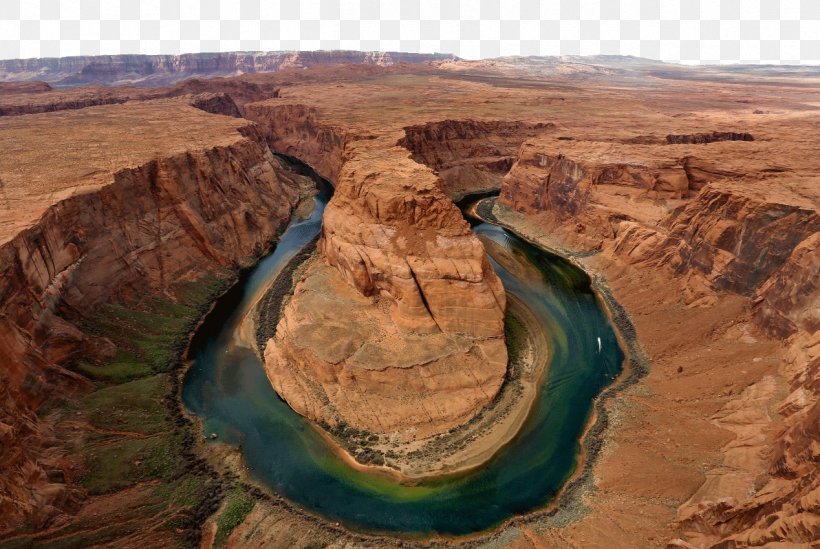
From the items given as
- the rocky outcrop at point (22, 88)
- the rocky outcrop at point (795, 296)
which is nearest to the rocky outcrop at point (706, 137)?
the rocky outcrop at point (795, 296)

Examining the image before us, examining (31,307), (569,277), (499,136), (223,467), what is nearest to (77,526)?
(223,467)

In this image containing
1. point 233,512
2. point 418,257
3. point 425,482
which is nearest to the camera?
point 233,512

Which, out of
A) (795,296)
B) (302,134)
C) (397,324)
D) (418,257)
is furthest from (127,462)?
(302,134)

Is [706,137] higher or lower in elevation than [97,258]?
higher

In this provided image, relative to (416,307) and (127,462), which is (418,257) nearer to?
(416,307)

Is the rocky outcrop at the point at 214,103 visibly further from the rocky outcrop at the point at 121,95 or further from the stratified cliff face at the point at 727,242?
the stratified cliff face at the point at 727,242

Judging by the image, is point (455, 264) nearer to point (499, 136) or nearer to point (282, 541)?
point (282, 541)

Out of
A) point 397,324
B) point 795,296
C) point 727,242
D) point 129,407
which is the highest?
point 727,242
